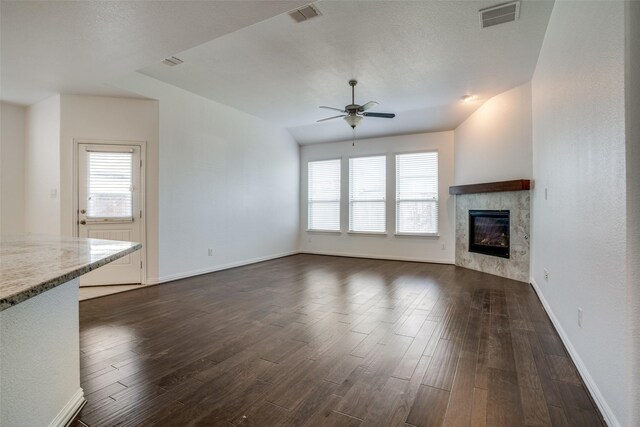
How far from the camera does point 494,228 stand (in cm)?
532

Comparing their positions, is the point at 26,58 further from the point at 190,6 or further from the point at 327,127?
the point at 327,127

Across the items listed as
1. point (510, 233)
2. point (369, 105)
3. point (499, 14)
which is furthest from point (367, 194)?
point (499, 14)

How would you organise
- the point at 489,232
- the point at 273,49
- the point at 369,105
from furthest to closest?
the point at 489,232, the point at 369,105, the point at 273,49

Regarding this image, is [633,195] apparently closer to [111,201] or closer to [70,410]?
[70,410]

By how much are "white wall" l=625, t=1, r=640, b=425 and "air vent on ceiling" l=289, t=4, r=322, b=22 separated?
7.32 feet

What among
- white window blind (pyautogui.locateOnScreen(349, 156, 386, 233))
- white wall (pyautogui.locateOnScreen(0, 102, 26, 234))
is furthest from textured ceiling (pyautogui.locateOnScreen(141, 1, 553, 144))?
white wall (pyautogui.locateOnScreen(0, 102, 26, 234))

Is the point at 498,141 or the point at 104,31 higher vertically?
the point at 104,31

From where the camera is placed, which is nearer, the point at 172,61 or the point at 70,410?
the point at 70,410

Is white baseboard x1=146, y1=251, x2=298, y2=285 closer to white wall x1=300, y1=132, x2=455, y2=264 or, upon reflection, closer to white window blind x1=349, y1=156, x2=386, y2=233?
white wall x1=300, y1=132, x2=455, y2=264

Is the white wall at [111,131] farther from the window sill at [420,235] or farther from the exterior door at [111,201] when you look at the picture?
the window sill at [420,235]

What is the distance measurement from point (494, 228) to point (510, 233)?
393 mm

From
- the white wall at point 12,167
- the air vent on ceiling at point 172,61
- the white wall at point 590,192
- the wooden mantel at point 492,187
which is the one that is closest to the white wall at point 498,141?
the wooden mantel at point 492,187

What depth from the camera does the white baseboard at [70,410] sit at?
1.54 m

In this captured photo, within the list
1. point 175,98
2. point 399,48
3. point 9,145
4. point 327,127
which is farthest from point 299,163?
point 9,145
